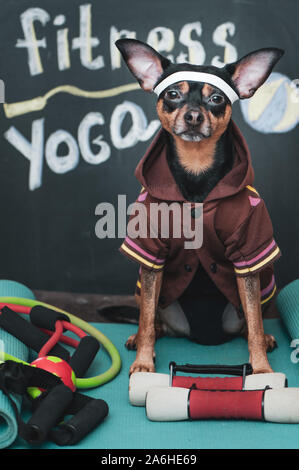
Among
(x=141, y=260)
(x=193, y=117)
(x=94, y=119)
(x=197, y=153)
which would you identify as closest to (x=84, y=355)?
(x=141, y=260)

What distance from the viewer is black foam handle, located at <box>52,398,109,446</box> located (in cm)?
192

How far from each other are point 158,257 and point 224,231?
27cm

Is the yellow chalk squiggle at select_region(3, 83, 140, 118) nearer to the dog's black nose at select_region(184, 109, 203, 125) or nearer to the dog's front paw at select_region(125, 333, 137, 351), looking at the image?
the dog's black nose at select_region(184, 109, 203, 125)

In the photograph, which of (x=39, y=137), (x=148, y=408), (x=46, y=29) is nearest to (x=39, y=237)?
(x=39, y=137)

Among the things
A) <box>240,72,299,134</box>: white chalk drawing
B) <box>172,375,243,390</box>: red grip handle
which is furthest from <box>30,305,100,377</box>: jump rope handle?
<box>240,72,299,134</box>: white chalk drawing

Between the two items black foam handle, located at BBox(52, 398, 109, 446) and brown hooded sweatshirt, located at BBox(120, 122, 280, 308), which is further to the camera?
brown hooded sweatshirt, located at BBox(120, 122, 280, 308)

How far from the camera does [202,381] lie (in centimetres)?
219

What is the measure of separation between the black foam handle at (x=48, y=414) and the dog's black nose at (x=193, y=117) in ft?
3.16

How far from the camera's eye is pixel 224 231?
2275 mm

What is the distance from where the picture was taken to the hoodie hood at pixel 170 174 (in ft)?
7.45

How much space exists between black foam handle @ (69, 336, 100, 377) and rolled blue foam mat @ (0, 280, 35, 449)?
0.64 ft

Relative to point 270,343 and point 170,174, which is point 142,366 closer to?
point 270,343
